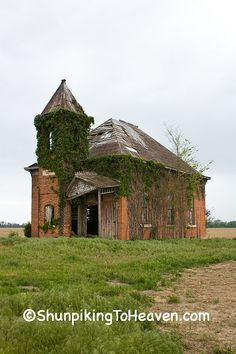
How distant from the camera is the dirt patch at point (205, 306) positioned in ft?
18.1

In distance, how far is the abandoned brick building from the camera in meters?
24.9

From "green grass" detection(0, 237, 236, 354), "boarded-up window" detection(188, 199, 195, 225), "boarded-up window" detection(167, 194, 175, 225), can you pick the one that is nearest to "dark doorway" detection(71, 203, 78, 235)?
"boarded-up window" detection(167, 194, 175, 225)

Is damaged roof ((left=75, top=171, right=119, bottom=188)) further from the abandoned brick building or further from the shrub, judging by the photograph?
the shrub

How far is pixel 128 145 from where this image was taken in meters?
27.7

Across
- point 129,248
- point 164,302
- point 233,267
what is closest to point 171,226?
point 129,248

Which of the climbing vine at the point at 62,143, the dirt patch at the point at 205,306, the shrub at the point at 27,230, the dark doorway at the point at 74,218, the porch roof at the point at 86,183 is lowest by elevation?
the dirt patch at the point at 205,306

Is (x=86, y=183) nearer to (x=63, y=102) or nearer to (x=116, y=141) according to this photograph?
(x=116, y=141)

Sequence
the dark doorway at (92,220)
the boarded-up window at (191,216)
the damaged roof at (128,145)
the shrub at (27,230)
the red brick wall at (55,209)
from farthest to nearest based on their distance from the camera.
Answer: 1. the boarded-up window at (191,216)
2. the shrub at (27,230)
3. the dark doorway at (92,220)
4. the damaged roof at (128,145)
5. the red brick wall at (55,209)

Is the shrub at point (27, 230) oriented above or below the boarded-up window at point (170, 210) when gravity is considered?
below

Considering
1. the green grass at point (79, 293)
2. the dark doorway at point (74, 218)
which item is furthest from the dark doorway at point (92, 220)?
the green grass at point (79, 293)

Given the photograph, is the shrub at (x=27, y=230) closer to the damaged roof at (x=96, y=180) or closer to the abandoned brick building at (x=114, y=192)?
the abandoned brick building at (x=114, y=192)

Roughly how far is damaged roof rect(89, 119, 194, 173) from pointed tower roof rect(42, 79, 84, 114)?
243cm

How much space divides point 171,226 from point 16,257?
1627 centimetres

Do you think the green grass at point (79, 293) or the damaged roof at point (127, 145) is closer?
the green grass at point (79, 293)
